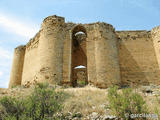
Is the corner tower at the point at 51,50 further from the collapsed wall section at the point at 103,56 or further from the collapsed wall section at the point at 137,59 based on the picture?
the collapsed wall section at the point at 137,59

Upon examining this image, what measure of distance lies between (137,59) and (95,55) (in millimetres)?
3739

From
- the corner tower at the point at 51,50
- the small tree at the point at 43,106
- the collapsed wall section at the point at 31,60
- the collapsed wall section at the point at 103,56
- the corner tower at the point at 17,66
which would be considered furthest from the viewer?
the corner tower at the point at 17,66

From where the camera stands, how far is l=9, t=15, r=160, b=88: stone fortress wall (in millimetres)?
10338

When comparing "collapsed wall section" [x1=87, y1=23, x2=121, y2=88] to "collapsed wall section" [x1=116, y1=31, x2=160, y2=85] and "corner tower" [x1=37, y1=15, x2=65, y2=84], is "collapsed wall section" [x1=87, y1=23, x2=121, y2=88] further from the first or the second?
"corner tower" [x1=37, y1=15, x2=65, y2=84]

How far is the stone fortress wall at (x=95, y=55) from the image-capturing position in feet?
33.9

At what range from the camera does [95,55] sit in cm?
1081

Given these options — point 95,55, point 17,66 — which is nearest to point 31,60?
point 17,66

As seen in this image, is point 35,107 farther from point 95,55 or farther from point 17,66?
point 17,66

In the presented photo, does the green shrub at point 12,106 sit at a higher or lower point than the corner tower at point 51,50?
lower

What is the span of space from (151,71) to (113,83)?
3.68 m

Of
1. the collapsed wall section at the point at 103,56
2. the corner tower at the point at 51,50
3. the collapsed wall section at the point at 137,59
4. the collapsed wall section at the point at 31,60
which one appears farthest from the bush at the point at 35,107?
the collapsed wall section at the point at 137,59

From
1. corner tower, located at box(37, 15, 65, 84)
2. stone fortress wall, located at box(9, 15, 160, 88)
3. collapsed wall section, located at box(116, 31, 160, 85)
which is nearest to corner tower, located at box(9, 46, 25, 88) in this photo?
stone fortress wall, located at box(9, 15, 160, 88)

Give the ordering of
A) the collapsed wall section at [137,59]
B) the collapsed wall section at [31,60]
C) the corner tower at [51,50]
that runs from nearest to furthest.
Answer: the corner tower at [51,50] < the collapsed wall section at [137,59] < the collapsed wall section at [31,60]

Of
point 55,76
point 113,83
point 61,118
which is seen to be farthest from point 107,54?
point 61,118
